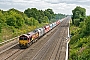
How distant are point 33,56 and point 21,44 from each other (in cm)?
837

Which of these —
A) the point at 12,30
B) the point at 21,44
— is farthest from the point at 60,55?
the point at 12,30

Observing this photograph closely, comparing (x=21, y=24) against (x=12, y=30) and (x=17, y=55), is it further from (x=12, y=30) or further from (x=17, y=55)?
(x=17, y=55)

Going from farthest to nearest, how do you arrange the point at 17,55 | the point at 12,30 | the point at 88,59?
the point at 12,30
the point at 17,55
the point at 88,59

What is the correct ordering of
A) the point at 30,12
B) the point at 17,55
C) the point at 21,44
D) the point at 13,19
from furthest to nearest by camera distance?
1. the point at 30,12
2. the point at 13,19
3. the point at 21,44
4. the point at 17,55

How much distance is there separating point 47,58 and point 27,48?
34.9ft

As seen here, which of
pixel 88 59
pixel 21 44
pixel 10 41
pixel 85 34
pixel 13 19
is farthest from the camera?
pixel 13 19

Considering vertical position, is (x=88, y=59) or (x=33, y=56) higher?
(x=88, y=59)

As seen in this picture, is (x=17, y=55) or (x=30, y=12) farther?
(x=30, y=12)

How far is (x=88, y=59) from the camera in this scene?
27594mm

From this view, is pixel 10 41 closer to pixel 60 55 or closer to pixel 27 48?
pixel 27 48

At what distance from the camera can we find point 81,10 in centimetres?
13550

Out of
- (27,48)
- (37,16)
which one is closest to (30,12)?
(37,16)

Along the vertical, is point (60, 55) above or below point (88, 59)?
below

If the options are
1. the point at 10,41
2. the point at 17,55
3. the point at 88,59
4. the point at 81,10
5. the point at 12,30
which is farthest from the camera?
the point at 81,10
